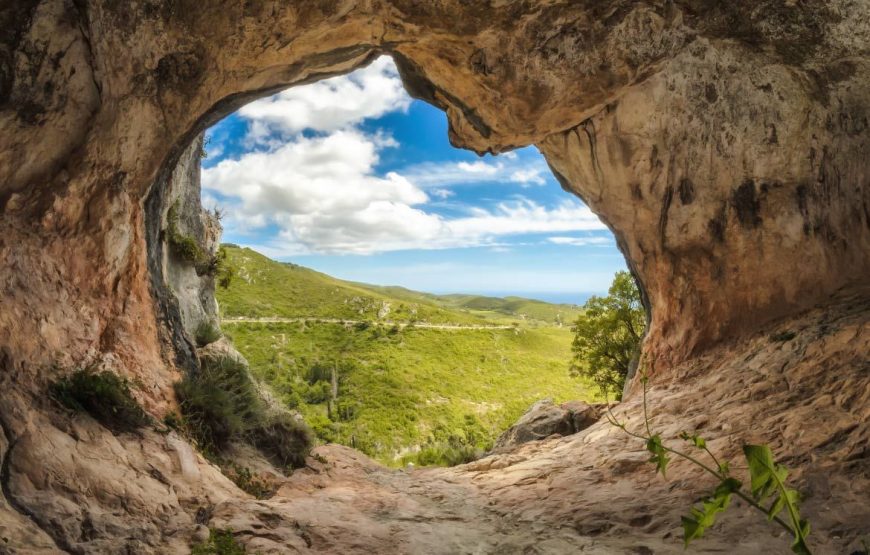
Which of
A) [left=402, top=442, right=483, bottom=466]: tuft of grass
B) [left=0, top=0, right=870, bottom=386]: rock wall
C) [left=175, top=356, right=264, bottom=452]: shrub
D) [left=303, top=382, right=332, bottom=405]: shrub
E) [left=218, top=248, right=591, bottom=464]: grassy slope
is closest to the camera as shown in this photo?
[left=0, top=0, right=870, bottom=386]: rock wall

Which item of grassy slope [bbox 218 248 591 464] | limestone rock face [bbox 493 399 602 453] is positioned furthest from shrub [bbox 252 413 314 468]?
grassy slope [bbox 218 248 591 464]

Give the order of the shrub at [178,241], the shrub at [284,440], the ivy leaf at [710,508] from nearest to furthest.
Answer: the ivy leaf at [710,508]
the shrub at [284,440]
the shrub at [178,241]

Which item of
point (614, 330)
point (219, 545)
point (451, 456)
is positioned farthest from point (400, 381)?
point (219, 545)

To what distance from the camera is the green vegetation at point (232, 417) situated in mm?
11156

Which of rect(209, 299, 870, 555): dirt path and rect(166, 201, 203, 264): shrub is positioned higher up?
rect(166, 201, 203, 264): shrub

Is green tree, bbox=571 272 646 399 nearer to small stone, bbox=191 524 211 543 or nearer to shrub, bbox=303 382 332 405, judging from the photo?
shrub, bbox=303 382 332 405

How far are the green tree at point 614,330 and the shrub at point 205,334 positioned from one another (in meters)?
20.9

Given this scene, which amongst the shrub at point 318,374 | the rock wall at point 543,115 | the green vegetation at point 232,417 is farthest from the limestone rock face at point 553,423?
the shrub at point 318,374

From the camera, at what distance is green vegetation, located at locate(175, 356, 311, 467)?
1116 centimetres

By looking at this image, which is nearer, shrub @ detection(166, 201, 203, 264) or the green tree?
shrub @ detection(166, 201, 203, 264)

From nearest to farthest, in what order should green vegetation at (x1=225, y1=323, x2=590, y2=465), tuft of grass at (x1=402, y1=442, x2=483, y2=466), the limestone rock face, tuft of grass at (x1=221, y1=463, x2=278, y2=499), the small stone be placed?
the small stone
tuft of grass at (x1=221, y1=463, x2=278, y2=499)
the limestone rock face
tuft of grass at (x1=402, y1=442, x2=483, y2=466)
green vegetation at (x1=225, y1=323, x2=590, y2=465)

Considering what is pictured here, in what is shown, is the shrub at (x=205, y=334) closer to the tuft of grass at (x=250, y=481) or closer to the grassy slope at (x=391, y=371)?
the tuft of grass at (x=250, y=481)

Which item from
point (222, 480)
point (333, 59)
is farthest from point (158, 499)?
point (333, 59)

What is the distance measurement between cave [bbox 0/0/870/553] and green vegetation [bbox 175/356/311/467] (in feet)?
2.22
